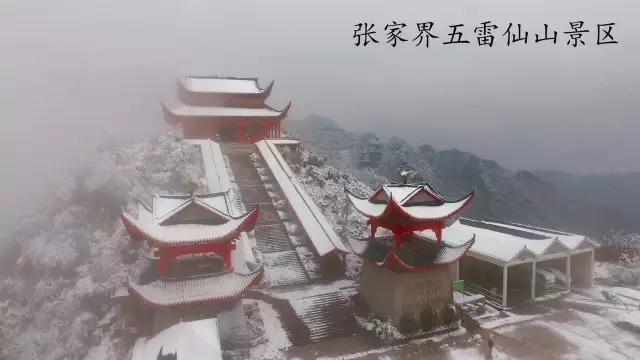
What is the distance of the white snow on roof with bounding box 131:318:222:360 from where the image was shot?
32.1 feet

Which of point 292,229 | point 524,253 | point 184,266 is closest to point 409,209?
point 524,253

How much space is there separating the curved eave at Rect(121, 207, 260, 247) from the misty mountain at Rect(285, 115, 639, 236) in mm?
54527

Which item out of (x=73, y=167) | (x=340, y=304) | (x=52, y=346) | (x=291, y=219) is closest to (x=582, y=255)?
(x=340, y=304)

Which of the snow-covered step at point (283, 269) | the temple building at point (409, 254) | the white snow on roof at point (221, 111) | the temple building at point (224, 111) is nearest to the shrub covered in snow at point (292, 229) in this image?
the snow-covered step at point (283, 269)

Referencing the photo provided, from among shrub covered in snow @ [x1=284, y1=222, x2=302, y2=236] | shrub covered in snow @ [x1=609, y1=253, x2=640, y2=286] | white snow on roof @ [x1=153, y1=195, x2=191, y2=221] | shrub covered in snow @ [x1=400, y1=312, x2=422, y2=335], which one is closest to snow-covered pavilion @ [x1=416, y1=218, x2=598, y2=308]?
shrub covered in snow @ [x1=609, y1=253, x2=640, y2=286]

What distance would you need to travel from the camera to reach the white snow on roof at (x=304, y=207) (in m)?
20.9

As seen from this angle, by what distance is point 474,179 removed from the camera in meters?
79.8

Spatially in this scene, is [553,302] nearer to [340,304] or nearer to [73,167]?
[340,304]

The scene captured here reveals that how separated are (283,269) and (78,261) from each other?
366 inches

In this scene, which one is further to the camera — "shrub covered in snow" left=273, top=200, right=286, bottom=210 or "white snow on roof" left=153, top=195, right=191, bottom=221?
"shrub covered in snow" left=273, top=200, right=286, bottom=210

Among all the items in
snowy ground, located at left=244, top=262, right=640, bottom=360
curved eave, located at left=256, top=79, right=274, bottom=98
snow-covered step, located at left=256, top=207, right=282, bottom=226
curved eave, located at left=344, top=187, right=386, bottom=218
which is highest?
curved eave, located at left=256, top=79, right=274, bottom=98

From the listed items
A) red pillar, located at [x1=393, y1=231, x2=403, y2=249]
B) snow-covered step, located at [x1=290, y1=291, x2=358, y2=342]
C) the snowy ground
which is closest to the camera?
the snowy ground

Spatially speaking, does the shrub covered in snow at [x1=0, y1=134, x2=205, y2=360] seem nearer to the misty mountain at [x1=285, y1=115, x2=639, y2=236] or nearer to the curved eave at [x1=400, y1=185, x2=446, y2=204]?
the curved eave at [x1=400, y1=185, x2=446, y2=204]

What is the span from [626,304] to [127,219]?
22869 mm
